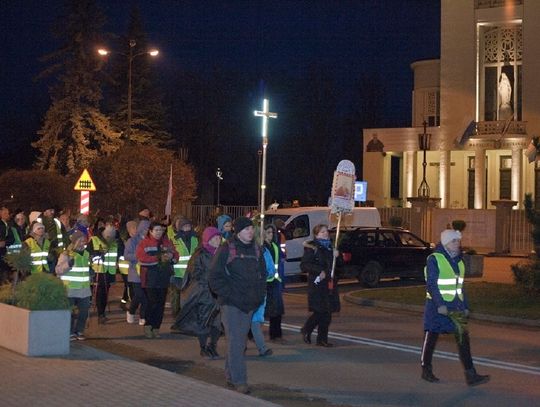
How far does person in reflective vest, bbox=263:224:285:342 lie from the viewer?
13.2 metres

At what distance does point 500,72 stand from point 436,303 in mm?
40159

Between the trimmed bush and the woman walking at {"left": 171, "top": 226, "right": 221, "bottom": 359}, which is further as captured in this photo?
the woman walking at {"left": 171, "top": 226, "right": 221, "bottom": 359}

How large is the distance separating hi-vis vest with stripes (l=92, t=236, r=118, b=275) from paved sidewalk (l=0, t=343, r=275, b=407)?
15.4 ft

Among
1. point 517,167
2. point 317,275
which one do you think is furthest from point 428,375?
point 517,167

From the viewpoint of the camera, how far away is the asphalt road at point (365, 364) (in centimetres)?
982

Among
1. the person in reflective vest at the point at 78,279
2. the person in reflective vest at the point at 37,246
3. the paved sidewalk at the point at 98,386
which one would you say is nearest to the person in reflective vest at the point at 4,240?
the person in reflective vest at the point at 37,246

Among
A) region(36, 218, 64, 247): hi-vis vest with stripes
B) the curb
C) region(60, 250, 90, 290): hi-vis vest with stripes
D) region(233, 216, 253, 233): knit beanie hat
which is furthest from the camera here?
region(36, 218, 64, 247): hi-vis vest with stripes

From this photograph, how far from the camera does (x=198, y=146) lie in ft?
230

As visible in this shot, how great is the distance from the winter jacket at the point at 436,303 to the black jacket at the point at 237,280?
6.80 ft

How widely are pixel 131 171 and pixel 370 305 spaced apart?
75.1ft

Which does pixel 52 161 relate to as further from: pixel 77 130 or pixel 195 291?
pixel 195 291

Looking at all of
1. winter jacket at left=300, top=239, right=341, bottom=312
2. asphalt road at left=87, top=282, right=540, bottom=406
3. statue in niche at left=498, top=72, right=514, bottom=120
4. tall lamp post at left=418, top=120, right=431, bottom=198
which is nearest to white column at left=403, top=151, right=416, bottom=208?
tall lamp post at left=418, top=120, right=431, bottom=198

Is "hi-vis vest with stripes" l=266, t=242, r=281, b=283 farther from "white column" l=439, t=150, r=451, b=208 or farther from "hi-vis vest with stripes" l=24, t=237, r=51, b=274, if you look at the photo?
"white column" l=439, t=150, r=451, b=208

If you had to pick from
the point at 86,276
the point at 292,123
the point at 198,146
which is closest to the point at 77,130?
the point at 198,146
